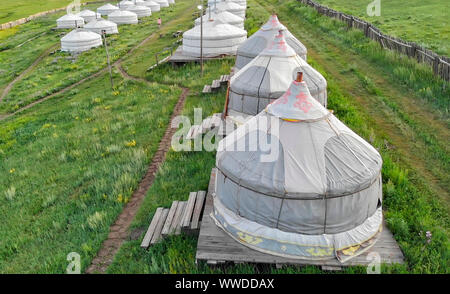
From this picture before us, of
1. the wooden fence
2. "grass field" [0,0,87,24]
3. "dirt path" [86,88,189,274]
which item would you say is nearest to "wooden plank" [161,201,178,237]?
"dirt path" [86,88,189,274]

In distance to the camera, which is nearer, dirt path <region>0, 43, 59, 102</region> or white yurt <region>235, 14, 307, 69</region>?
white yurt <region>235, 14, 307, 69</region>

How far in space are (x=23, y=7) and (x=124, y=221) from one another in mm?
93084

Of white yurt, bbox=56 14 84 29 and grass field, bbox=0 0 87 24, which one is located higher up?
grass field, bbox=0 0 87 24

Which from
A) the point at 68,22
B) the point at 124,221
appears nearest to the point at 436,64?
the point at 124,221

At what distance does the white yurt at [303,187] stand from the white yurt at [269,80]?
6141 millimetres

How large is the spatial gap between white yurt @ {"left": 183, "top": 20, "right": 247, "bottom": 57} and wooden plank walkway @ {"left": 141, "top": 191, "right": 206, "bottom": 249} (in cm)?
2085

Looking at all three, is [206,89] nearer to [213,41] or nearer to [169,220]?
[213,41]

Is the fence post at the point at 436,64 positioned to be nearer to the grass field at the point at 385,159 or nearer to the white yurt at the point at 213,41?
the grass field at the point at 385,159

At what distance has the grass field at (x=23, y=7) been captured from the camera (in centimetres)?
7281

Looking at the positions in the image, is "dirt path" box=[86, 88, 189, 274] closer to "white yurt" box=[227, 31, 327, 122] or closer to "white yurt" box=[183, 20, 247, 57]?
"white yurt" box=[227, 31, 327, 122]

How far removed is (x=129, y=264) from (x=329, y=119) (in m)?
5.95

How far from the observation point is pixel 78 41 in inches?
1679

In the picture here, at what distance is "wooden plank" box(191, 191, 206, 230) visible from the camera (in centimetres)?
885

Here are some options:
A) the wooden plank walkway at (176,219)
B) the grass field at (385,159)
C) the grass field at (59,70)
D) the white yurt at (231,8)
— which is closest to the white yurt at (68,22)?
the grass field at (59,70)
